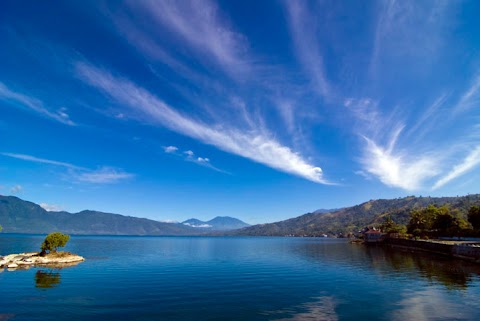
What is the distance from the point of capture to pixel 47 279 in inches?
1954

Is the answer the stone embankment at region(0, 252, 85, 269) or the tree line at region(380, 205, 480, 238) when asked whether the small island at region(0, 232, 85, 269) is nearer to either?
the stone embankment at region(0, 252, 85, 269)

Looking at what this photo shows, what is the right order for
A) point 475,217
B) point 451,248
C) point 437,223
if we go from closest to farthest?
point 451,248, point 475,217, point 437,223

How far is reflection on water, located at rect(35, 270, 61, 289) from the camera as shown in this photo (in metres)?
44.3

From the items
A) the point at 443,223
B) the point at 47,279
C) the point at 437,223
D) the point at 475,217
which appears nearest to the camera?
the point at 47,279

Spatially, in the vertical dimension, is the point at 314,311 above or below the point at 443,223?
below

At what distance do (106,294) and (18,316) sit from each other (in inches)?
471

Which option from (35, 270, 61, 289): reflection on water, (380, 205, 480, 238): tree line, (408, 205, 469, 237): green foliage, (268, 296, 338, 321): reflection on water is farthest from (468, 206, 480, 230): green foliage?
(35, 270, 61, 289): reflection on water

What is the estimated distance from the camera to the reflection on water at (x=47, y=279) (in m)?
44.3

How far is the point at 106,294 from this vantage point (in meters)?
39.5

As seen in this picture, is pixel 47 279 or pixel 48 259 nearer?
pixel 47 279

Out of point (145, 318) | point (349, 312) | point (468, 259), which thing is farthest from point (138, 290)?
point (468, 259)

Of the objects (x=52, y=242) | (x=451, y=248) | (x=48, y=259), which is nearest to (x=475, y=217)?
(x=451, y=248)

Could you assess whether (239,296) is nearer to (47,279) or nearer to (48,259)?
(47,279)

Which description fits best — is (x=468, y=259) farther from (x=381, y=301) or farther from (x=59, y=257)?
(x=59, y=257)
